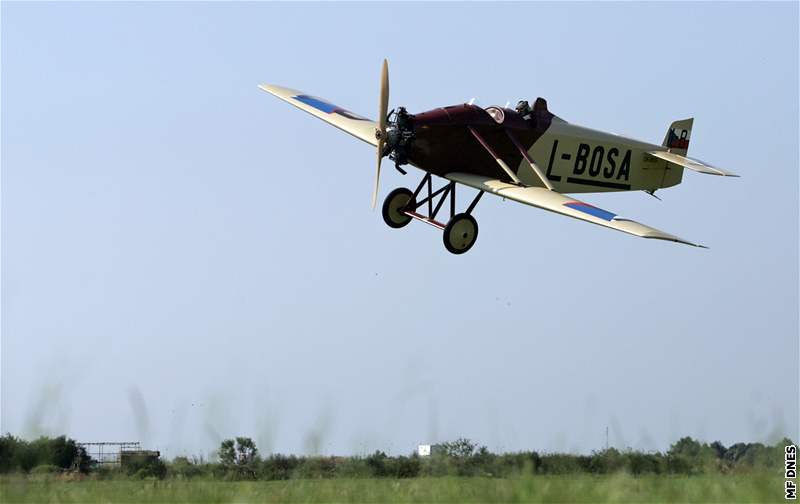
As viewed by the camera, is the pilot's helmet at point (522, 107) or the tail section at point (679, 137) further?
the tail section at point (679, 137)

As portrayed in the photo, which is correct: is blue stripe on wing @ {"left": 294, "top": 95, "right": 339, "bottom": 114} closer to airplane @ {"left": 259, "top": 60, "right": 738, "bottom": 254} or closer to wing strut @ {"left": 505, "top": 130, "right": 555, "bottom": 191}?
airplane @ {"left": 259, "top": 60, "right": 738, "bottom": 254}

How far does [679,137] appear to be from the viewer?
93.9ft

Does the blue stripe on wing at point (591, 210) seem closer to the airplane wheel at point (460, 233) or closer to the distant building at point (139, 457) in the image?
the airplane wheel at point (460, 233)

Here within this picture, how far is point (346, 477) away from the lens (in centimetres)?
1041

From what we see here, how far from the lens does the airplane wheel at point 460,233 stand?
22859mm

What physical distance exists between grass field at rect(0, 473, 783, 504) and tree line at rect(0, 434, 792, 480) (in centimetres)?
23

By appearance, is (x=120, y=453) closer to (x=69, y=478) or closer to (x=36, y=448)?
(x=69, y=478)

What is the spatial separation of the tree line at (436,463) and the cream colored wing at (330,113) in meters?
12.8

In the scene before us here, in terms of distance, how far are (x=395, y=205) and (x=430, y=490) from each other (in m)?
15.9

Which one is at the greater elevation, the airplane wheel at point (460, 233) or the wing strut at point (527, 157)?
the wing strut at point (527, 157)

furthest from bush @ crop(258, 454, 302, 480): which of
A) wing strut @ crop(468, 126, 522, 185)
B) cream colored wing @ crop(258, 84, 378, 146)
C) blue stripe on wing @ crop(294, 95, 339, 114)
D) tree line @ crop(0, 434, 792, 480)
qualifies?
blue stripe on wing @ crop(294, 95, 339, 114)

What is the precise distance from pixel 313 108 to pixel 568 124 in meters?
7.01

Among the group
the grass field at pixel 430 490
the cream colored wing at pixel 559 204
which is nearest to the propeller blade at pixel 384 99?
the cream colored wing at pixel 559 204

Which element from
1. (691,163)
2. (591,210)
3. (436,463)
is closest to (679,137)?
(691,163)
